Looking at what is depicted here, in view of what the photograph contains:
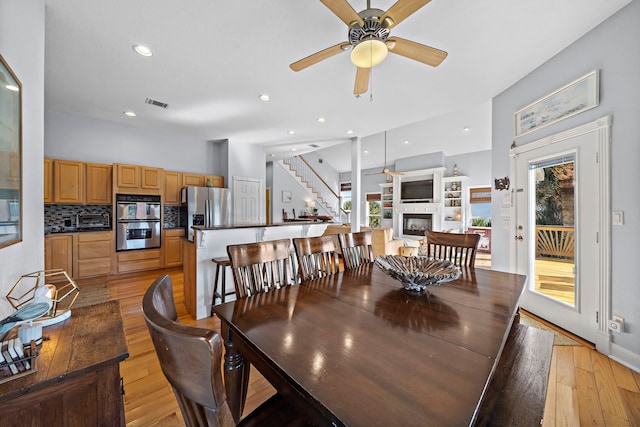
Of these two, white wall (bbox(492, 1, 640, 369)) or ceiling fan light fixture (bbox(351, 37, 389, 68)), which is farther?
white wall (bbox(492, 1, 640, 369))

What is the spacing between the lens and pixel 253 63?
2711 millimetres

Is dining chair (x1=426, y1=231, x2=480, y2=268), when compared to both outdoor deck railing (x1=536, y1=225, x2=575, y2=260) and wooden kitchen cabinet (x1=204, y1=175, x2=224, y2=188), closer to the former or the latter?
outdoor deck railing (x1=536, y1=225, x2=575, y2=260)

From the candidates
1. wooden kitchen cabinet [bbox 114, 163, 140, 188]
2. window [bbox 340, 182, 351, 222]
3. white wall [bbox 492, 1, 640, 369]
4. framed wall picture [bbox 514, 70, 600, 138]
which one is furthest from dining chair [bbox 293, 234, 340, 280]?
window [bbox 340, 182, 351, 222]

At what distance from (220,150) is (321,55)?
470cm

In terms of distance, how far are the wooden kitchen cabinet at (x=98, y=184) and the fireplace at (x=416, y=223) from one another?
7.90m

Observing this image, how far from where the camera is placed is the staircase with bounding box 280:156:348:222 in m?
8.85

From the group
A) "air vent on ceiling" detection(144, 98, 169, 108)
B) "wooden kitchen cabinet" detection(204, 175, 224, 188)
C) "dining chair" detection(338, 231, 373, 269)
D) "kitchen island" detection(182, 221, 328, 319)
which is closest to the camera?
"dining chair" detection(338, 231, 373, 269)

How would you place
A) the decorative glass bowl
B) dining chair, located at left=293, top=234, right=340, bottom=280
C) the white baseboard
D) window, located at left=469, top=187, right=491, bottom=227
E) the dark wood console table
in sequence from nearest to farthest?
the dark wood console table
the decorative glass bowl
dining chair, located at left=293, top=234, right=340, bottom=280
the white baseboard
window, located at left=469, top=187, right=491, bottom=227

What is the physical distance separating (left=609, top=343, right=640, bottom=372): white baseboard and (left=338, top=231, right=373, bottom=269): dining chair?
2.07m

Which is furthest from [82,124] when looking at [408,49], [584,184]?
[584,184]

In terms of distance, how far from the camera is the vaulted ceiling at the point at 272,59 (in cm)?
201

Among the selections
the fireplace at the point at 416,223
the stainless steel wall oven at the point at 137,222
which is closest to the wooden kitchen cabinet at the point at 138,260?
the stainless steel wall oven at the point at 137,222

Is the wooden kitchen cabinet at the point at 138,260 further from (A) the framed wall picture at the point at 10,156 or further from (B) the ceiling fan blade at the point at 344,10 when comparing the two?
(B) the ceiling fan blade at the point at 344,10

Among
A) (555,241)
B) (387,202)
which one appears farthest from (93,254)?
(387,202)
